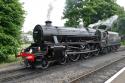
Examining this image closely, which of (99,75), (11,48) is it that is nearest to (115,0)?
(11,48)

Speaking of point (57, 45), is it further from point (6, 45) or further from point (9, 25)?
point (9, 25)

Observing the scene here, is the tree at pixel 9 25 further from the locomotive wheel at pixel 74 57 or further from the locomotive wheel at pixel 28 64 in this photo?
the locomotive wheel at pixel 74 57

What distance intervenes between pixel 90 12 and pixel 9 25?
34.4m

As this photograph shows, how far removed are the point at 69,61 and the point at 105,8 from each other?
37145mm

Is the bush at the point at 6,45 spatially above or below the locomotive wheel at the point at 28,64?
above

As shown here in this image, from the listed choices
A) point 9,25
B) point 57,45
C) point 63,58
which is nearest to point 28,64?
point 57,45

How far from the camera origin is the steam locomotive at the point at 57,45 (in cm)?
1430

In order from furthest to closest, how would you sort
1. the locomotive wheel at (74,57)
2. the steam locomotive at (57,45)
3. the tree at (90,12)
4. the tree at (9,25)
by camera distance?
the tree at (90,12) < the locomotive wheel at (74,57) < the tree at (9,25) < the steam locomotive at (57,45)

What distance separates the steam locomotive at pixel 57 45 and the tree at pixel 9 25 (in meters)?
2.71

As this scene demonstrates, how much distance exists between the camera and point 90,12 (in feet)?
165

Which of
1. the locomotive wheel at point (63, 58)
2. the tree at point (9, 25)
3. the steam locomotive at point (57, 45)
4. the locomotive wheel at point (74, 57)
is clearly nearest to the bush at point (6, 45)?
the tree at point (9, 25)

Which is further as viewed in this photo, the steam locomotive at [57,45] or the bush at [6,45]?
the bush at [6,45]

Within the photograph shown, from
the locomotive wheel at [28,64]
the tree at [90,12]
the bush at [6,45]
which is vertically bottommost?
the locomotive wheel at [28,64]

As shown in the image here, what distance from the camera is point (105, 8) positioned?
52469 mm
